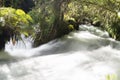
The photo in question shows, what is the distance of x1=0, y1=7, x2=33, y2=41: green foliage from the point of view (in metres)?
7.01

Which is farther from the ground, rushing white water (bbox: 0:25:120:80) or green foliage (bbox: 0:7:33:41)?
green foliage (bbox: 0:7:33:41)

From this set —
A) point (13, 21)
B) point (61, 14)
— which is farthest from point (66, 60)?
point (61, 14)

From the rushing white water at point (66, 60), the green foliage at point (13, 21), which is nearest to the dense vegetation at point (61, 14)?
the rushing white water at point (66, 60)

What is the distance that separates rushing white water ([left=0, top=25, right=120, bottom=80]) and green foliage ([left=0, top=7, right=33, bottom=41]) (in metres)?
0.64

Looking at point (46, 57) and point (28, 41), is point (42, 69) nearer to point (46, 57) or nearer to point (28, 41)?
point (46, 57)

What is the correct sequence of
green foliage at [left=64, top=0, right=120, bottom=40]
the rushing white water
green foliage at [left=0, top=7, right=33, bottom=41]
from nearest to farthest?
the rushing white water < green foliage at [left=0, top=7, right=33, bottom=41] < green foliage at [left=64, top=0, right=120, bottom=40]

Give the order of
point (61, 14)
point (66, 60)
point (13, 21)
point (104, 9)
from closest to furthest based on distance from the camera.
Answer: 1. point (66, 60)
2. point (13, 21)
3. point (61, 14)
4. point (104, 9)

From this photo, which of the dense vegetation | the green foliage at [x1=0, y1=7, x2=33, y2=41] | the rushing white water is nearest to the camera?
the rushing white water

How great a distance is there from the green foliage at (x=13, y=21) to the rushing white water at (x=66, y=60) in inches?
25.0

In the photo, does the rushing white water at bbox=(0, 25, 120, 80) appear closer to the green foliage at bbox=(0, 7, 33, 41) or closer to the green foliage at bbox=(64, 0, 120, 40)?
the green foliage at bbox=(64, 0, 120, 40)

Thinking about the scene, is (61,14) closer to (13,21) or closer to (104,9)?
(104,9)

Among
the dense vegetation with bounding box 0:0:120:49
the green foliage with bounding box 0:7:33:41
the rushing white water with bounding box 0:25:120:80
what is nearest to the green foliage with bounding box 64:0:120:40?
the dense vegetation with bounding box 0:0:120:49

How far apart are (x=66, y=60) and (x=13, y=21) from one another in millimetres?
1844

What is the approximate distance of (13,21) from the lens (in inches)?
279
